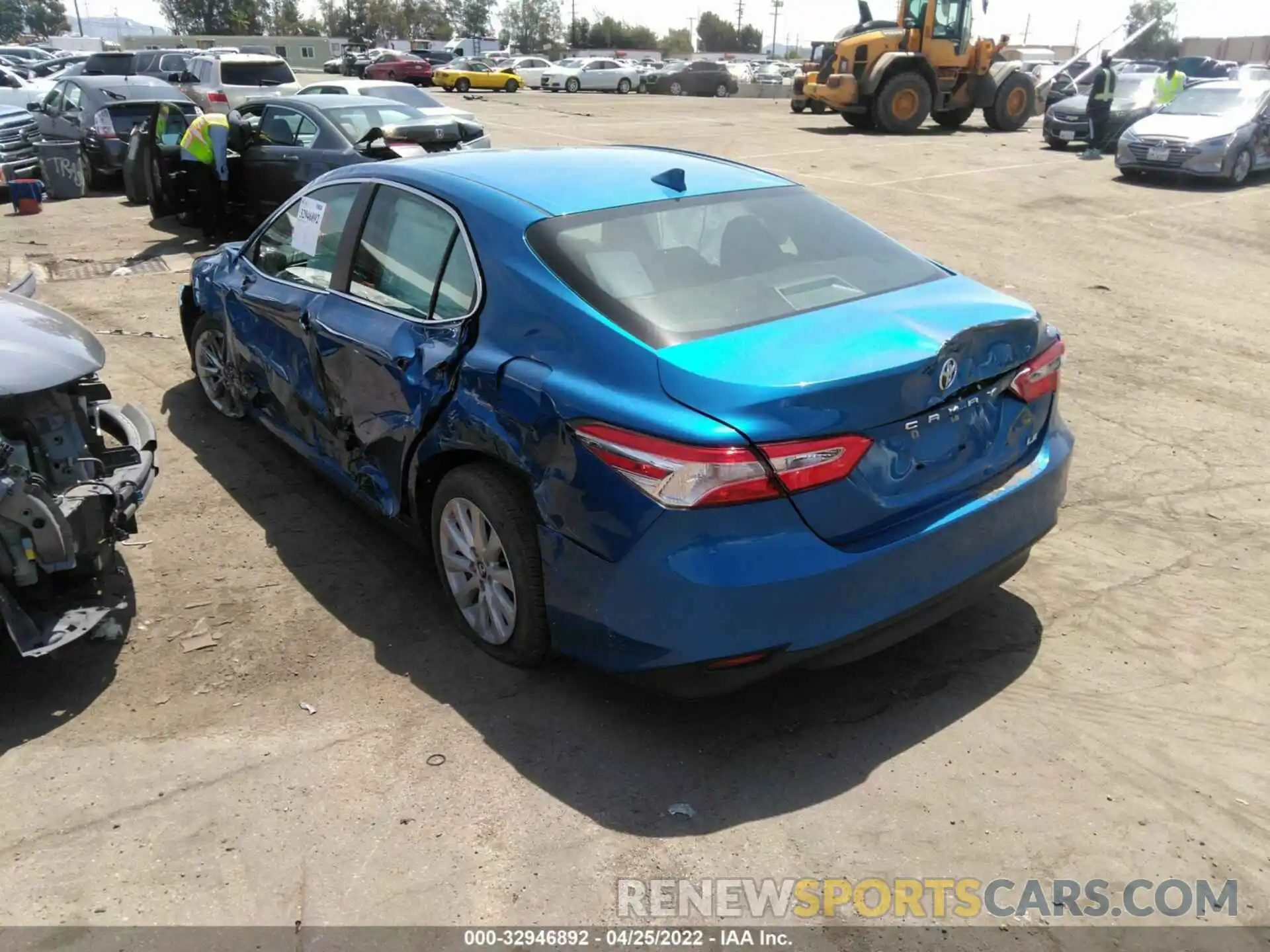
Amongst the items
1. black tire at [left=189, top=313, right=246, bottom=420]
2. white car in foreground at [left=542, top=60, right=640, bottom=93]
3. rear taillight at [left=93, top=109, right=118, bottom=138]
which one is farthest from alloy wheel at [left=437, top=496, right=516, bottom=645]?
white car in foreground at [left=542, top=60, right=640, bottom=93]

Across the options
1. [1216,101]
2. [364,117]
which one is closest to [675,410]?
[364,117]

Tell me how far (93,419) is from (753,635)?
10.0 feet

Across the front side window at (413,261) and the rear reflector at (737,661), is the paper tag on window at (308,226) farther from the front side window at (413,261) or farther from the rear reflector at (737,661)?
the rear reflector at (737,661)

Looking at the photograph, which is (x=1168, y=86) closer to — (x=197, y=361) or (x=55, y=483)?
(x=197, y=361)

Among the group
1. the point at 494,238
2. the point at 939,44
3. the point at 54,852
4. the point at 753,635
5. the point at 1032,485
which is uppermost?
the point at 939,44

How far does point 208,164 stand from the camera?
1047 cm

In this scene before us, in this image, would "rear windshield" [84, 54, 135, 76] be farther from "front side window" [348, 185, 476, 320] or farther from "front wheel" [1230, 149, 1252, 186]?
"front side window" [348, 185, 476, 320]

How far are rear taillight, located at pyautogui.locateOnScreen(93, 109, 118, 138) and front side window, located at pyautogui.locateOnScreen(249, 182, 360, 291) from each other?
37.8ft

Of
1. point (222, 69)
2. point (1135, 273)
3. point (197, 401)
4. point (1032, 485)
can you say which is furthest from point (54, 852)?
point (222, 69)

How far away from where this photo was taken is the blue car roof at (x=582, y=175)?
3.65 m

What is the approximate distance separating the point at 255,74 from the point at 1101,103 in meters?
15.9

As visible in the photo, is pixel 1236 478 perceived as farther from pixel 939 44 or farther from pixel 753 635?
pixel 939 44

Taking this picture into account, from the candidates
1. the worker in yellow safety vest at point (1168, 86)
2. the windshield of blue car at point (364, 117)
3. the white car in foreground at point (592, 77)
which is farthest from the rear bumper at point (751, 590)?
the white car in foreground at point (592, 77)

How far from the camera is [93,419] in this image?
429 cm
